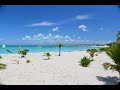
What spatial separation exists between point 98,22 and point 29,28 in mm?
14347

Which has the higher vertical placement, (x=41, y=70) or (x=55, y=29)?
(x=55, y=29)

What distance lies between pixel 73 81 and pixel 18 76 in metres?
2.11

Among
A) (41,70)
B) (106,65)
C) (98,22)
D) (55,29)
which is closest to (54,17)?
(55,29)

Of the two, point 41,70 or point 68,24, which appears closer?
point 41,70

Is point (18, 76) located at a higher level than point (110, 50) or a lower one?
lower

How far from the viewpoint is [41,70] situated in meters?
12.1
